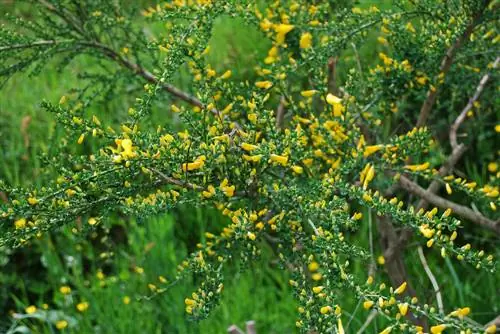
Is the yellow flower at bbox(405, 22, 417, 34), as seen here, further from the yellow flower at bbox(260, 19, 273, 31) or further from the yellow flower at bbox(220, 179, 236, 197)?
the yellow flower at bbox(220, 179, 236, 197)

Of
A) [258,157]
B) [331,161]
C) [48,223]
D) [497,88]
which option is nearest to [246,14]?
[331,161]

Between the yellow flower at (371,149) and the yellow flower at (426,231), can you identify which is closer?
the yellow flower at (426,231)

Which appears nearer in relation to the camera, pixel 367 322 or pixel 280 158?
pixel 280 158

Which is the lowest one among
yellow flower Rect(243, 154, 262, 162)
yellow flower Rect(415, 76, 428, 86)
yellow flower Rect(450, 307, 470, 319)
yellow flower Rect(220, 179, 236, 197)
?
yellow flower Rect(450, 307, 470, 319)

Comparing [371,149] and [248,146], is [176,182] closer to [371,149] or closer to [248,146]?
[248,146]

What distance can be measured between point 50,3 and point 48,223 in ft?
4.44

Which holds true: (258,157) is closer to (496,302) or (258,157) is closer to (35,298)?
(496,302)

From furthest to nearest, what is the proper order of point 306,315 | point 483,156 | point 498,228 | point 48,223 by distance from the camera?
point 483,156, point 498,228, point 48,223, point 306,315

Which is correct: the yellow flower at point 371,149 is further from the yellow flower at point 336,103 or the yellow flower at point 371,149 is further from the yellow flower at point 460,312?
the yellow flower at point 460,312

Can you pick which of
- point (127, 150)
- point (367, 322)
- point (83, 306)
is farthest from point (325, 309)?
point (83, 306)

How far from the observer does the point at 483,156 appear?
139 inches

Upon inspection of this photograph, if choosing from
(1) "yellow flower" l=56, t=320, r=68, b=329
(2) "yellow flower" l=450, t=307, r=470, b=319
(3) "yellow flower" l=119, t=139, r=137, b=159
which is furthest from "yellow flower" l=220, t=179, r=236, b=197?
(1) "yellow flower" l=56, t=320, r=68, b=329

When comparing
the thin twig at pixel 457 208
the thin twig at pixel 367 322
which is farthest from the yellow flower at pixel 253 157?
the thin twig at pixel 367 322

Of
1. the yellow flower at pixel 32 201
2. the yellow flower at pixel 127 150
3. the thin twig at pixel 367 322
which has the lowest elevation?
the thin twig at pixel 367 322
